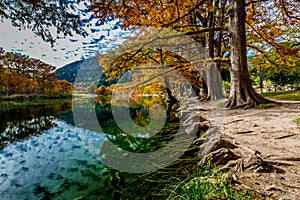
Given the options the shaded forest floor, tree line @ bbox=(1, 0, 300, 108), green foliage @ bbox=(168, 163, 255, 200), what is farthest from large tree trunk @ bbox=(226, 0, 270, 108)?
green foliage @ bbox=(168, 163, 255, 200)

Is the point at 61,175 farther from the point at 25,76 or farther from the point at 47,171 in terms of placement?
the point at 25,76

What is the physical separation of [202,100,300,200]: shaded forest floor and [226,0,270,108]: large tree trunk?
2.39 metres

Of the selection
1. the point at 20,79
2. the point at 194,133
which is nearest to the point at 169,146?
the point at 194,133

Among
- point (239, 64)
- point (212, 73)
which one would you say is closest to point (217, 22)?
point (212, 73)

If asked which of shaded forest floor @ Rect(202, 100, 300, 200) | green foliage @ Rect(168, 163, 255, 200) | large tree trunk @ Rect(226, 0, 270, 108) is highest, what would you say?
large tree trunk @ Rect(226, 0, 270, 108)

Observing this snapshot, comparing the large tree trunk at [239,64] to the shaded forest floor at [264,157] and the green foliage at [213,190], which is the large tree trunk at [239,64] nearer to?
the shaded forest floor at [264,157]

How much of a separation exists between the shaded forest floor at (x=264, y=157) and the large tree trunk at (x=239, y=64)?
2389 mm

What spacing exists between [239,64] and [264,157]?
4.94 meters

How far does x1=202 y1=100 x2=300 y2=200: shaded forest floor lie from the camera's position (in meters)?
1.64

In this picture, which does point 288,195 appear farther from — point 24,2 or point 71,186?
point 24,2

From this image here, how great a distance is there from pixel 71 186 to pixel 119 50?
→ 5019 mm

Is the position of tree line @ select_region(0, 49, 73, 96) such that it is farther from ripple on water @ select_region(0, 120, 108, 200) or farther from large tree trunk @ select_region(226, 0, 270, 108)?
large tree trunk @ select_region(226, 0, 270, 108)

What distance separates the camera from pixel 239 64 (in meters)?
6.38

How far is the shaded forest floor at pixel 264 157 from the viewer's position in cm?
164
